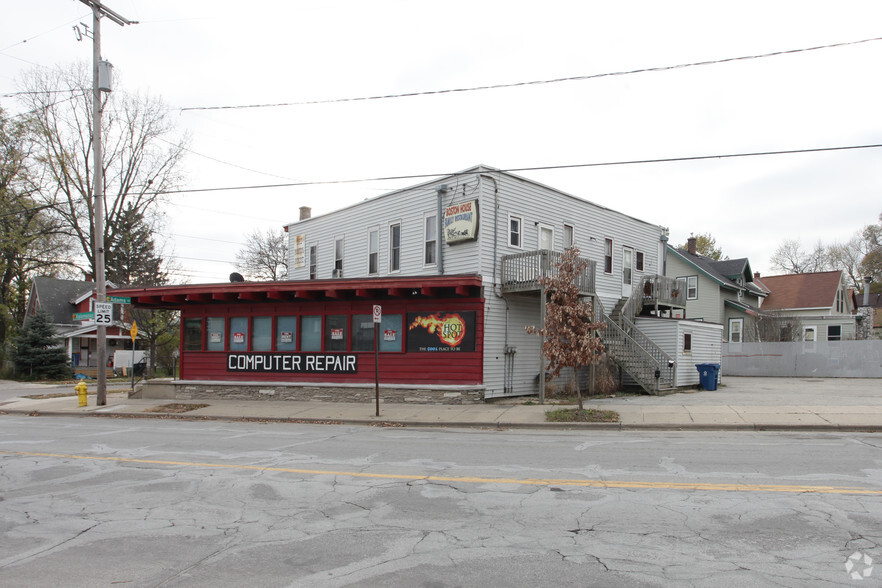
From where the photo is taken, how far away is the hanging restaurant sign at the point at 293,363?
746 inches

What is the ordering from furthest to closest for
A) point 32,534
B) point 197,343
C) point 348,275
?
point 348,275 < point 197,343 < point 32,534

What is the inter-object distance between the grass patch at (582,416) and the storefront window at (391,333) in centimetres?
586

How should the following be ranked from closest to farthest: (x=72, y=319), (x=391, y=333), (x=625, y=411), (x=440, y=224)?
(x=625, y=411)
(x=391, y=333)
(x=440, y=224)
(x=72, y=319)

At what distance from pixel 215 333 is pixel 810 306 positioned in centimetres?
3948

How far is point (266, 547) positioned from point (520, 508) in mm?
2732

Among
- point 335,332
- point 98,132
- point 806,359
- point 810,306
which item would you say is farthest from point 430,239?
point 810,306

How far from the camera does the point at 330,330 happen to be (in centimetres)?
1941

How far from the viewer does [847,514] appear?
5949 millimetres

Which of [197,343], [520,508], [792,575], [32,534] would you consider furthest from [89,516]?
[197,343]

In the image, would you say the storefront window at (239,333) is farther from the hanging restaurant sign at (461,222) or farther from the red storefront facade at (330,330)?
the hanging restaurant sign at (461,222)

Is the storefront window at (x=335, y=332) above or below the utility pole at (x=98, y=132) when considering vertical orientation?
below

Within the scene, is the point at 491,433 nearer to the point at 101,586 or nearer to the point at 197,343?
the point at 101,586

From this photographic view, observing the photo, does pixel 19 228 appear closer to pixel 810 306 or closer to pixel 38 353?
pixel 38 353

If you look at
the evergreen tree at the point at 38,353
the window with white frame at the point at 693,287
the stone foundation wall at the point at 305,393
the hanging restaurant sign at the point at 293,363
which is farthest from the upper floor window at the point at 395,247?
the evergreen tree at the point at 38,353
